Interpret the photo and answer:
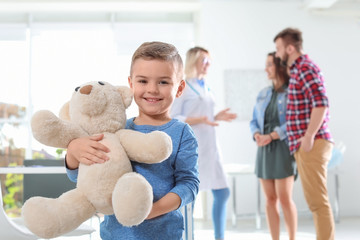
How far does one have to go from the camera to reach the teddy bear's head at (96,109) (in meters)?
1.04

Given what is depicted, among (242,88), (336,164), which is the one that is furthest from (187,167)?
(242,88)

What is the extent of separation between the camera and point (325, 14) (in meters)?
5.61

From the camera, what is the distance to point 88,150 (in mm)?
993

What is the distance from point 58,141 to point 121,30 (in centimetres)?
513

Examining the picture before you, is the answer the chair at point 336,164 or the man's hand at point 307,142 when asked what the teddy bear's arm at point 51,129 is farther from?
the chair at point 336,164

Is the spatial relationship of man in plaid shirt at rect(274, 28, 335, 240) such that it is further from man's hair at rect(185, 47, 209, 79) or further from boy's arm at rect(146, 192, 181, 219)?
boy's arm at rect(146, 192, 181, 219)

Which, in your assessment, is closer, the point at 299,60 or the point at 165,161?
the point at 165,161

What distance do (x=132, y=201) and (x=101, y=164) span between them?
14cm

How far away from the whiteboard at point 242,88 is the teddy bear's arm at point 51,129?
181 inches

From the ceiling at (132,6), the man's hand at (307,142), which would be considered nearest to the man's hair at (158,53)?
the man's hand at (307,142)

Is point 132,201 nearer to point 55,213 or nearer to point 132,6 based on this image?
point 55,213

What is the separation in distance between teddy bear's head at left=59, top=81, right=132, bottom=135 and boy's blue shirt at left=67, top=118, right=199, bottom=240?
84mm

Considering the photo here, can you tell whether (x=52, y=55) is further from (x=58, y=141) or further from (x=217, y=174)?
(x=58, y=141)

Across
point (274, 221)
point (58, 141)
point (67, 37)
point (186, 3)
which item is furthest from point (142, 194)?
point (67, 37)
